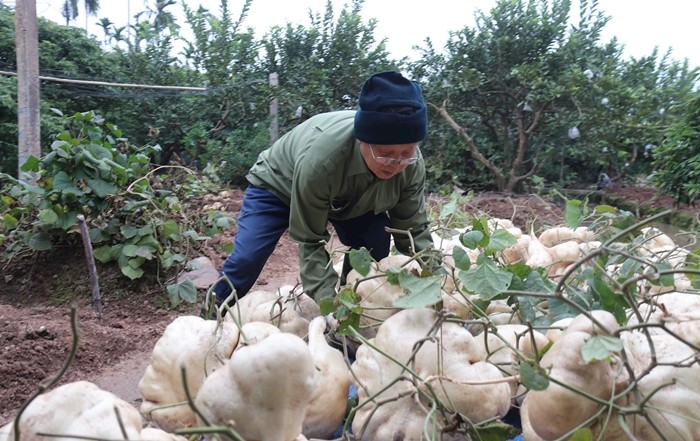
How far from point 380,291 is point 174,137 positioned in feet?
27.6

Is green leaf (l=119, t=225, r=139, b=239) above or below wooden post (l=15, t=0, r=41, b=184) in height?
below

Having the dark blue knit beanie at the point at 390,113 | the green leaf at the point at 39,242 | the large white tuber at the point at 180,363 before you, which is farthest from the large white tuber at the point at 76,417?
the green leaf at the point at 39,242

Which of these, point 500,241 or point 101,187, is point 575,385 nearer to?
point 500,241

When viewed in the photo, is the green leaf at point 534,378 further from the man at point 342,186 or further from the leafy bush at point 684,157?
the leafy bush at point 684,157

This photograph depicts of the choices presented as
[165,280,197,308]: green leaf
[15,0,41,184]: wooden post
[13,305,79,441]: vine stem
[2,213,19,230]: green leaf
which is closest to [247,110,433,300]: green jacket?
[165,280,197,308]: green leaf

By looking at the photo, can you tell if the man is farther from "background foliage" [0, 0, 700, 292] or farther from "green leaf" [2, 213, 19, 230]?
"background foliage" [0, 0, 700, 292]

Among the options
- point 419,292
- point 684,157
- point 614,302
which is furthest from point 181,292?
point 684,157

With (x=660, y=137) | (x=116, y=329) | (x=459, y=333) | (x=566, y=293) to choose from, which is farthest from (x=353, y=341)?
(x=660, y=137)

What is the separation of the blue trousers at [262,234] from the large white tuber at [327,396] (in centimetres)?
119

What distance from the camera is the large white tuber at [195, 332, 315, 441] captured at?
0.99 metres

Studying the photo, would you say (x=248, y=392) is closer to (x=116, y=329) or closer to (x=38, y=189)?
(x=116, y=329)

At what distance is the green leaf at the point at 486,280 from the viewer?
134 cm

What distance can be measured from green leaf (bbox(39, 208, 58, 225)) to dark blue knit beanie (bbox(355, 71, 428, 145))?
2253 mm

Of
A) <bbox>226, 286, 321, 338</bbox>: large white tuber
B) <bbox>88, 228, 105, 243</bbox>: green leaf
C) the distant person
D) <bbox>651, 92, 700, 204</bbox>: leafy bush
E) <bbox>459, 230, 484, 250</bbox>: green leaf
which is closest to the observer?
<bbox>459, 230, 484, 250</bbox>: green leaf
